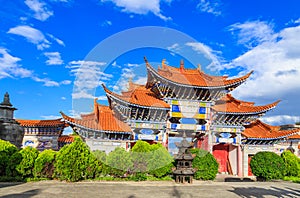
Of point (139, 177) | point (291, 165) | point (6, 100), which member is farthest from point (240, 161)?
point (6, 100)

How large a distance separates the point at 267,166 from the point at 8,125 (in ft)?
52.9

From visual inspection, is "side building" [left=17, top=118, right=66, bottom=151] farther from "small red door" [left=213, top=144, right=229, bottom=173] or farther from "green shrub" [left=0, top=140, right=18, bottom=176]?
"small red door" [left=213, top=144, right=229, bottom=173]

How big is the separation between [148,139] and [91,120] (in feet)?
13.2

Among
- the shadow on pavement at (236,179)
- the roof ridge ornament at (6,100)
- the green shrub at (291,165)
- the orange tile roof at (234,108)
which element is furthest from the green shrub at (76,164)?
the green shrub at (291,165)

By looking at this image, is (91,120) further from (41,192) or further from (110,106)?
(41,192)

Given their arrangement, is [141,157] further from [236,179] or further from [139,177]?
[236,179]

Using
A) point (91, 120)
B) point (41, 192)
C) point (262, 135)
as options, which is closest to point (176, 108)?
point (91, 120)

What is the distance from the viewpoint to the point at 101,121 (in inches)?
688

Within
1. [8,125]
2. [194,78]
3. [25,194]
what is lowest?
[25,194]

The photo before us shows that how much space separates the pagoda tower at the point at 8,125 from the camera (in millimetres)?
15203

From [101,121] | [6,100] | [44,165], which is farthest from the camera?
[101,121]

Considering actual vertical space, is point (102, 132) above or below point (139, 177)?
above

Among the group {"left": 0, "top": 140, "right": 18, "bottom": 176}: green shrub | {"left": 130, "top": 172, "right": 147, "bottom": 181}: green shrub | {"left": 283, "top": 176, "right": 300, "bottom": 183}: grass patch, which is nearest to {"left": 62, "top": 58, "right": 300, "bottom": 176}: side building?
{"left": 283, "top": 176, "right": 300, "bottom": 183}: grass patch

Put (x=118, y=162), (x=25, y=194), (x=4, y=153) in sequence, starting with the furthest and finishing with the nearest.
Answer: (x=118, y=162), (x=4, y=153), (x=25, y=194)
